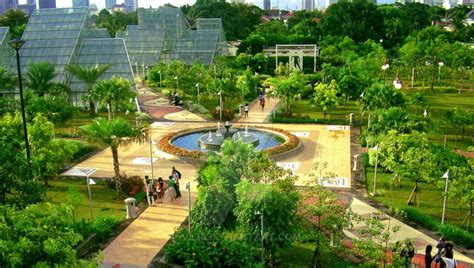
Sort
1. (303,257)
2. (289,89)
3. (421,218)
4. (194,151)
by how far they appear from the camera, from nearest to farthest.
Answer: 1. (303,257)
2. (421,218)
3. (194,151)
4. (289,89)

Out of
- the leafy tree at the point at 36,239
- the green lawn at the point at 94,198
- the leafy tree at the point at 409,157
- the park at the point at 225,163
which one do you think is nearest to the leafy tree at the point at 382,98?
the park at the point at 225,163

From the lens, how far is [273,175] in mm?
17719

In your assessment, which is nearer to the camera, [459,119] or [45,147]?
[45,147]

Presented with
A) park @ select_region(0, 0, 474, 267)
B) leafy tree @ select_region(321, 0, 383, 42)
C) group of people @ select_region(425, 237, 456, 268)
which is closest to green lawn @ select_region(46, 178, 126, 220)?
park @ select_region(0, 0, 474, 267)

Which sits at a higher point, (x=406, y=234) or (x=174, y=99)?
(x=174, y=99)

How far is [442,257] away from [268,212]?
602 centimetres

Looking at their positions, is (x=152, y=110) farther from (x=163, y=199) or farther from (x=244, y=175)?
(x=244, y=175)

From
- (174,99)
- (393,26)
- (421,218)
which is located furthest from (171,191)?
(393,26)

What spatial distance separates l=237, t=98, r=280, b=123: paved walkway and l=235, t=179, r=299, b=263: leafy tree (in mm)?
25167

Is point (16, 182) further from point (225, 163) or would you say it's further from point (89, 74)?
point (89, 74)

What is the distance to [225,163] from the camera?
18.6 m

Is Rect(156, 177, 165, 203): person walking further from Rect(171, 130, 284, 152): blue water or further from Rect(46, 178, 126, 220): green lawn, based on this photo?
Rect(171, 130, 284, 152): blue water

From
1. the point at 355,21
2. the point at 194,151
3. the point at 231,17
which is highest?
the point at 231,17

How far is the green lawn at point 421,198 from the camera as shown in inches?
877
